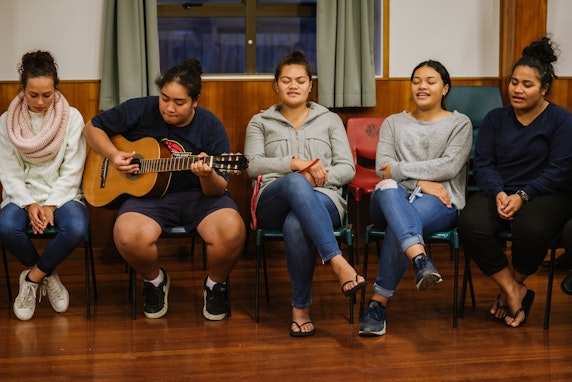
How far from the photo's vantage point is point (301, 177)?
3.40 m

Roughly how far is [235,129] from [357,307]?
173cm

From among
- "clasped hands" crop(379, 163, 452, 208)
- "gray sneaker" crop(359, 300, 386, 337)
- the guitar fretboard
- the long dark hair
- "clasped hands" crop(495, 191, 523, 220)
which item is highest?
the long dark hair

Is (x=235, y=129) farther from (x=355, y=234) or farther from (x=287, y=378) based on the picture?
(x=287, y=378)

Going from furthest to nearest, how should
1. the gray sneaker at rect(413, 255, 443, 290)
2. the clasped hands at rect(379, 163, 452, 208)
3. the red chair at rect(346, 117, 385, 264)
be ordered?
the red chair at rect(346, 117, 385, 264), the clasped hands at rect(379, 163, 452, 208), the gray sneaker at rect(413, 255, 443, 290)

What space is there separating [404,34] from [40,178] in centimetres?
251

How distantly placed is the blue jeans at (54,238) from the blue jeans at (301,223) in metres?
0.85

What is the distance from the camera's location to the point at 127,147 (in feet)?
12.0

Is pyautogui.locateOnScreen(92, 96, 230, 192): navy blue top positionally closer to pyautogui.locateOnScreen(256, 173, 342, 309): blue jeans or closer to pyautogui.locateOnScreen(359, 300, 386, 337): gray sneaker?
pyautogui.locateOnScreen(256, 173, 342, 309): blue jeans

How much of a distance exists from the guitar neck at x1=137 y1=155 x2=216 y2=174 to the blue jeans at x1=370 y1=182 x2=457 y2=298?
0.76m

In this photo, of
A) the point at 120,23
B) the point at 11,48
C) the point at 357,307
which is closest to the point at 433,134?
the point at 357,307

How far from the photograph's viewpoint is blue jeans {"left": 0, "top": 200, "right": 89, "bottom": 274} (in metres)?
3.59

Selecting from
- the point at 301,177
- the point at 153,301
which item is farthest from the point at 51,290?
the point at 301,177

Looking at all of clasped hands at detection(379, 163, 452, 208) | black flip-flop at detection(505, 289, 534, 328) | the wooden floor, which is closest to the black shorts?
the wooden floor

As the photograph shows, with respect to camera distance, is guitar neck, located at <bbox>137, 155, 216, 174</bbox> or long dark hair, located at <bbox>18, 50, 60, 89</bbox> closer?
guitar neck, located at <bbox>137, 155, 216, 174</bbox>
